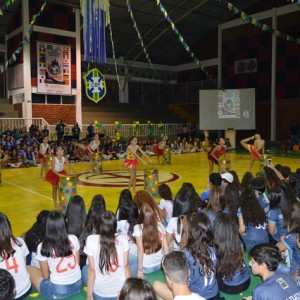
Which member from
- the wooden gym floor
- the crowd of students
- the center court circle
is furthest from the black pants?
the center court circle

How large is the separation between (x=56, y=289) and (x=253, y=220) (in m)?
2.83

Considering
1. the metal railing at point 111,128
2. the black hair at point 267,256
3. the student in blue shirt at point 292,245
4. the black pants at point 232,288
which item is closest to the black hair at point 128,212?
the black pants at point 232,288

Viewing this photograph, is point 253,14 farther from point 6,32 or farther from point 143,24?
point 6,32

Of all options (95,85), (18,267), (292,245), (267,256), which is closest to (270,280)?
(267,256)

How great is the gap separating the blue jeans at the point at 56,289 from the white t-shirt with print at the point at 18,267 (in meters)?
0.18

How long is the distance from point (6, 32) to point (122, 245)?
22842 millimetres

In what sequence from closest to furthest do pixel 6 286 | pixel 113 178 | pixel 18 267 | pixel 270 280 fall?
pixel 6 286 → pixel 270 280 → pixel 18 267 → pixel 113 178

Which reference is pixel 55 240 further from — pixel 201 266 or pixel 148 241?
pixel 201 266

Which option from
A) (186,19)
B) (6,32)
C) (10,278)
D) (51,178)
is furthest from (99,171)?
(186,19)

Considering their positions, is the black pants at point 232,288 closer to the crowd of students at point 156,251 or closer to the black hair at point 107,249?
the crowd of students at point 156,251

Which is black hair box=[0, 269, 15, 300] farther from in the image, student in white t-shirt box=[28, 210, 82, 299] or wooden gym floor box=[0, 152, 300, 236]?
wooden gym floor box=[0, 152, 300, 236]

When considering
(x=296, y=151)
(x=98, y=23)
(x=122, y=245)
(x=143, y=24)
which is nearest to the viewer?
(x=122, y=245)

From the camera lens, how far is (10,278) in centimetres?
237

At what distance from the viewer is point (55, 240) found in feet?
12.2
